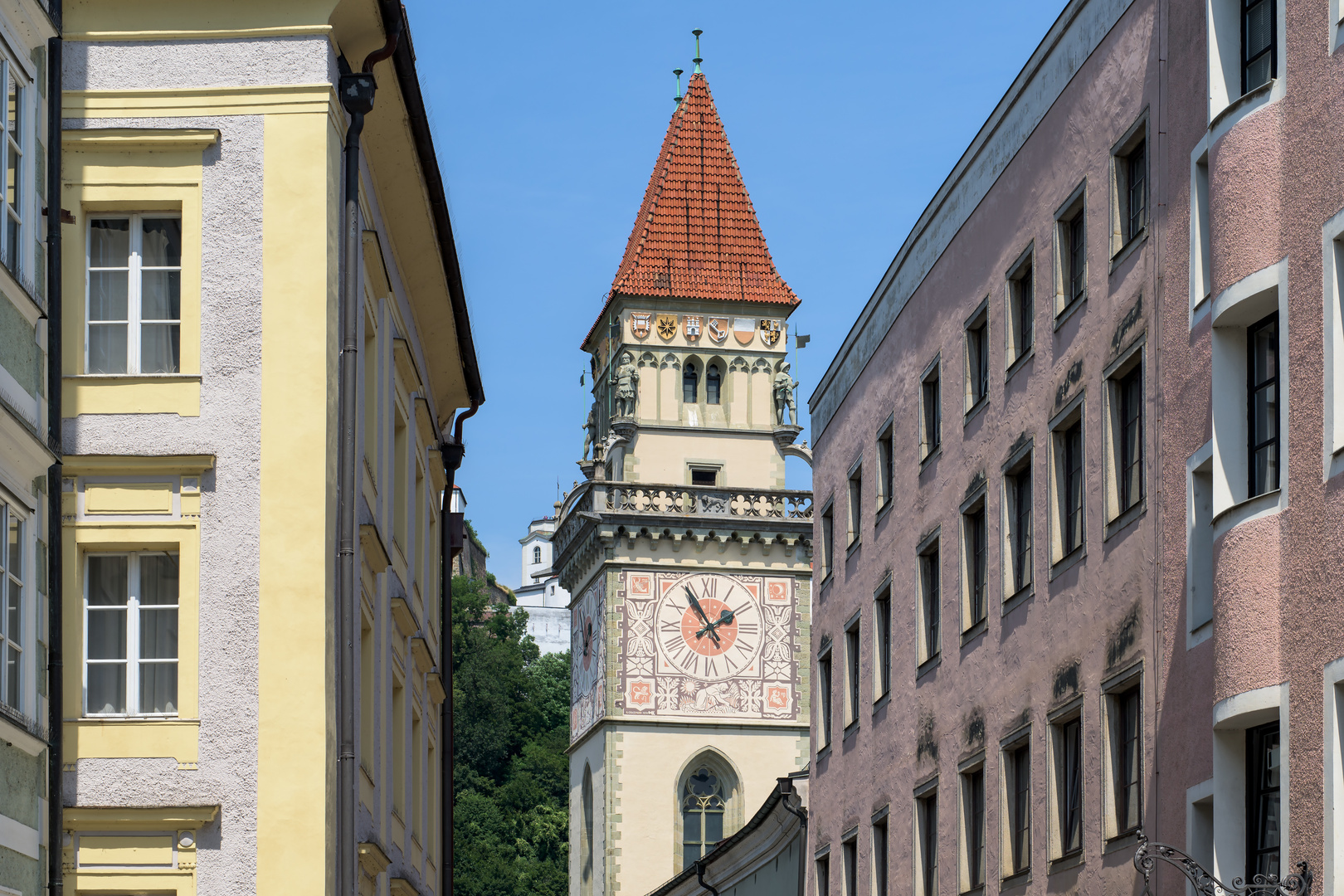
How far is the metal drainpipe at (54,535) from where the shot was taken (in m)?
16.2

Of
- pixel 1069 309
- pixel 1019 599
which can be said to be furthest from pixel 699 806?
pixel 1069 309

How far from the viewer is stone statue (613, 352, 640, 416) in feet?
249

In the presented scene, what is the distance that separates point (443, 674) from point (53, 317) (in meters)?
14.6

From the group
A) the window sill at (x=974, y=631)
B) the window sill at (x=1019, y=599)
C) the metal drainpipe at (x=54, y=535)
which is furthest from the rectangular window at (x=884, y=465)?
the metal drainpipe at (x=54, y=535)

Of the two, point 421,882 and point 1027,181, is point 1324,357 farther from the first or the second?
point 421,882

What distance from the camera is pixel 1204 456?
1902 cm

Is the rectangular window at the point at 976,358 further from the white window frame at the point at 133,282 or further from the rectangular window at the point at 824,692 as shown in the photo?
the white window frame at the point at 133,282

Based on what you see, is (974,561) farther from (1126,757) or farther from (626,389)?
(626,389)

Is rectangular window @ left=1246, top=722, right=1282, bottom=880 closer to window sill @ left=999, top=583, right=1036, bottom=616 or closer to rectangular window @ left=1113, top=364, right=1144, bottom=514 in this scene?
rectangular window @ left=1113, top=364, right=1144, bottom=514

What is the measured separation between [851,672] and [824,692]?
2.39 m

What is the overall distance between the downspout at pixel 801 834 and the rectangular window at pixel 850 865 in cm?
301

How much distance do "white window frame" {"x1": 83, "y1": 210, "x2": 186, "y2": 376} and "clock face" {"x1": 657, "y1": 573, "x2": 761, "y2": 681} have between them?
53396 millimetres

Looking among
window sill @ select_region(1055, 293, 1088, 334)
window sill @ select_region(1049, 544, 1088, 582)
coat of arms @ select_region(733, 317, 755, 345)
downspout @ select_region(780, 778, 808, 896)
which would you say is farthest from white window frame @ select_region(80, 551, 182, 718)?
coat of arms @ select_region(733, 317, 755, 345)

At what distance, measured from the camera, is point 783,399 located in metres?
76.4
